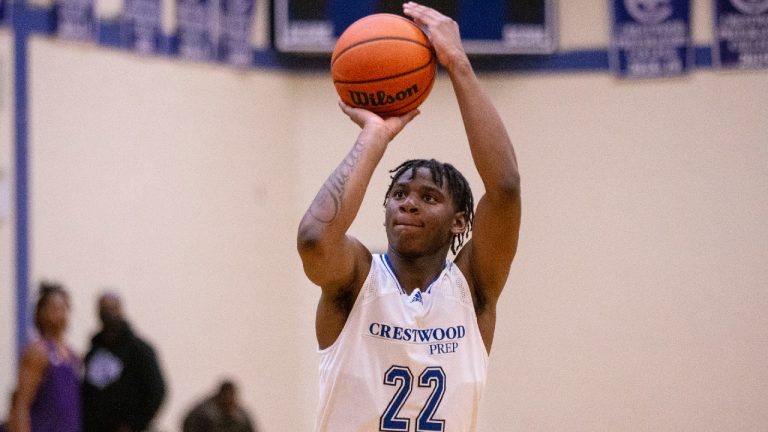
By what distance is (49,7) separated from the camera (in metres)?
7.06

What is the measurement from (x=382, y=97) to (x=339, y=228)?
0.57 metres

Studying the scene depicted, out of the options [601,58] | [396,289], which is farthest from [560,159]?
[396,289]

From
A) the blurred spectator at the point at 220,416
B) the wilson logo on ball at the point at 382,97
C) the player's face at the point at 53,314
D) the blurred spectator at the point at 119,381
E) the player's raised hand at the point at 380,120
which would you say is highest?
the wilson logo on ball at the point at 382,97

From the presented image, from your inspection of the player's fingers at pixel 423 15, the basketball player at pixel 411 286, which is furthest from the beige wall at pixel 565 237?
the basketball player at pixel 411 286

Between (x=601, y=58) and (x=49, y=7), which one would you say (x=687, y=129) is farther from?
(x=49, y=7)

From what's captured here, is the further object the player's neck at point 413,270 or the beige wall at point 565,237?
the beige wall at point 565,237

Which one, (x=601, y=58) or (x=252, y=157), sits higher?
(x=601, y=58)

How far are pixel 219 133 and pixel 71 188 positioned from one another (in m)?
1.91

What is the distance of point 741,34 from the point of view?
9219 millimetres

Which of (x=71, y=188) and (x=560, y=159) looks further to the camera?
(x=560, y=159)

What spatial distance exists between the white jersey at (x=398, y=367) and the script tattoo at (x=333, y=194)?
269 mm

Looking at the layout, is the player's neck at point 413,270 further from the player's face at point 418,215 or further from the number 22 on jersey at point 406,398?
the number 22 on jersey at point 406,398

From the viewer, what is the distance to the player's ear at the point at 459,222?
3281 mm

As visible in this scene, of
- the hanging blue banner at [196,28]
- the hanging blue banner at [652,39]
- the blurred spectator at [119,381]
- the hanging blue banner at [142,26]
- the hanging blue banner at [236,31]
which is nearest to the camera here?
the blurred spectator at [119,381]
